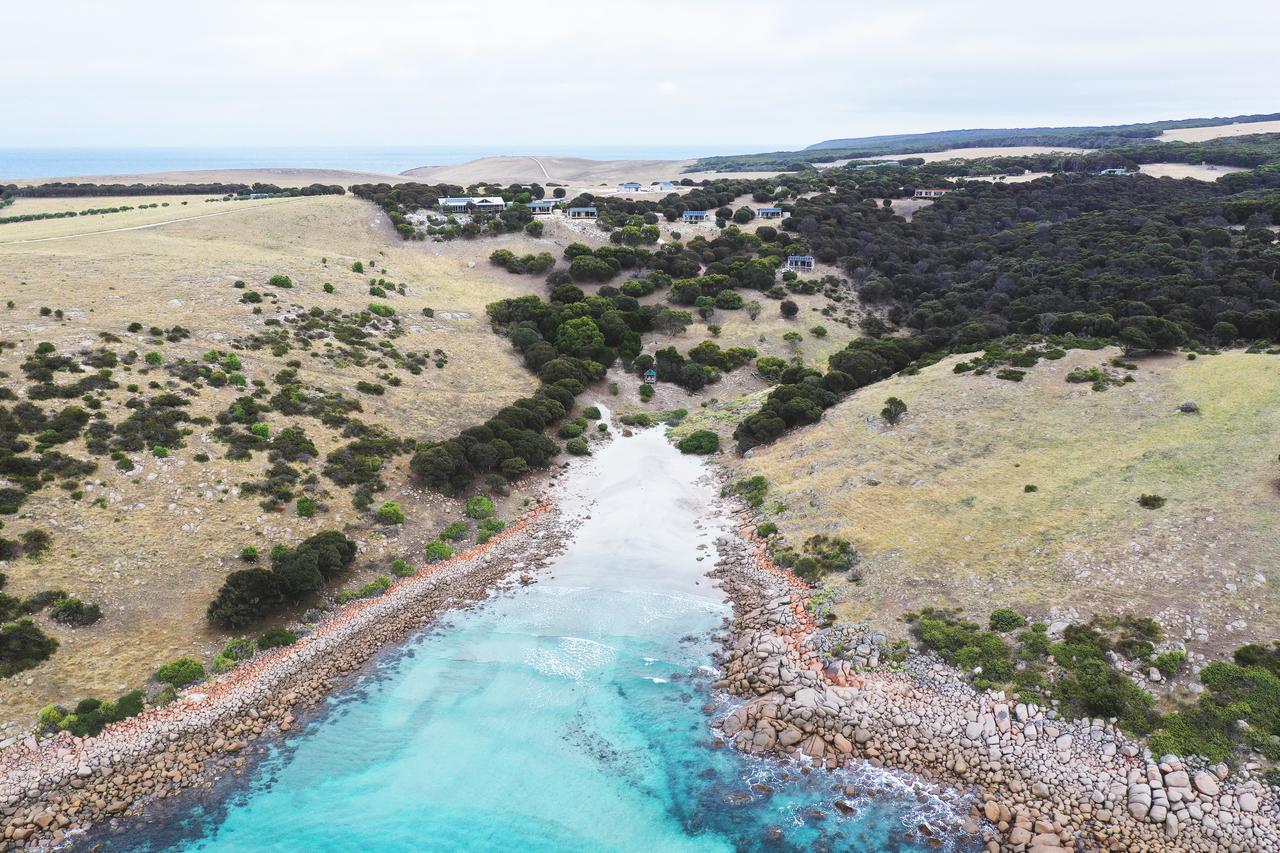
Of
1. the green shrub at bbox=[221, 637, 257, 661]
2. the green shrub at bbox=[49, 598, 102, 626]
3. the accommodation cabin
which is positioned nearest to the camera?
the green shrub at bbox=[49, 598, 102, 626]

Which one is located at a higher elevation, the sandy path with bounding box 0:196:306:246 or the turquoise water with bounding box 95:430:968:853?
the sandy path with bounding box 0:196:306:246

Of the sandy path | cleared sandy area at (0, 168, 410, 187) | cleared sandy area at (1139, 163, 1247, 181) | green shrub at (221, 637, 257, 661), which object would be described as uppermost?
cleared sandy area at (0, 168, 410, 187)

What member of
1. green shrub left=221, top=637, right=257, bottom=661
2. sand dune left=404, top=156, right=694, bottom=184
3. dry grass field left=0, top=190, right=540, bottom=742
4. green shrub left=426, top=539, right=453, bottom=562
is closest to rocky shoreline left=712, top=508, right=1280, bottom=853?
green shrub left=426, top=539, right=453, bottom=562

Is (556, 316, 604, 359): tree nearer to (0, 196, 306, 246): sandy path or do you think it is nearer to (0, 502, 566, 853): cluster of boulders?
(0, 502, 566, 853): cluster of boulders

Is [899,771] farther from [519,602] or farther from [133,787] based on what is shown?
[133,787]

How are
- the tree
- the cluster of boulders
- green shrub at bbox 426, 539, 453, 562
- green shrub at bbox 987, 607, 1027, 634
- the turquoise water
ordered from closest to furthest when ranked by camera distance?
1. the cluster of boulders
2. the turquoise water
3. green shrub at bbox 987, 607, 1027, 634
4. green shrub at bbox 426, 539, 453, 562
5. the tree

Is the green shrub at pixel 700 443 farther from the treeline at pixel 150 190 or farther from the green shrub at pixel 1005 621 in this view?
the treeline at pixel 150 190

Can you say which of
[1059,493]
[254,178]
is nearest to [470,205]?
[1059,493]
